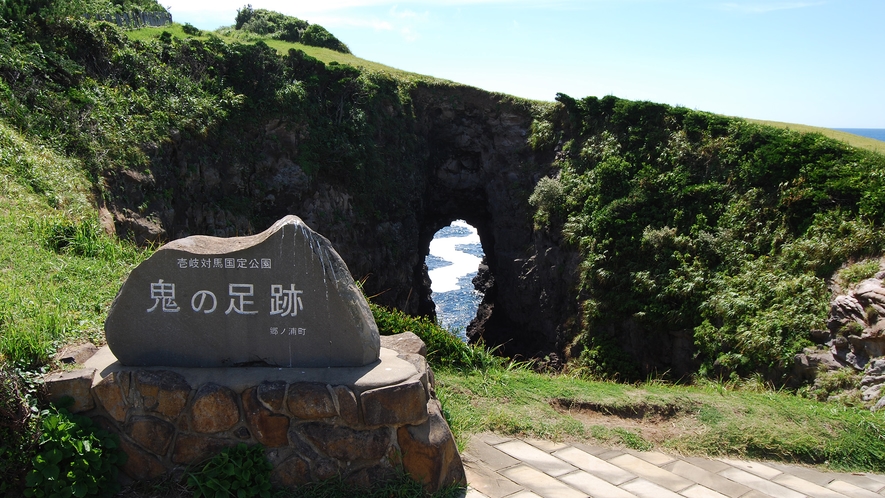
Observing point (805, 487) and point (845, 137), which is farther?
point (845, 137)

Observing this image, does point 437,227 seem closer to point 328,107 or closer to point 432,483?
point 328,107

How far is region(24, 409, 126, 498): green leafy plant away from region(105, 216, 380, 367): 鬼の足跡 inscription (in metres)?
0.52

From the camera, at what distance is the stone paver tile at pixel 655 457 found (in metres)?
4.97

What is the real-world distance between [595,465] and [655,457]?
62 cm

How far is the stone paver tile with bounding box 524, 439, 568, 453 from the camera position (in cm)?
505

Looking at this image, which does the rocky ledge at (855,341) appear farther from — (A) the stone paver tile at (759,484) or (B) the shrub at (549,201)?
(B) the shrub at (549,201)

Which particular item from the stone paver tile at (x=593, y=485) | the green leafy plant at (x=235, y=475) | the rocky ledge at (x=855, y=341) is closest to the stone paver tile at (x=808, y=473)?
the stone paver tile at (x=593, y=485)

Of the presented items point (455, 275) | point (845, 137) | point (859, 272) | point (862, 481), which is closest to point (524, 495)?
point (862, 481)

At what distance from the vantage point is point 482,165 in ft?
73.2

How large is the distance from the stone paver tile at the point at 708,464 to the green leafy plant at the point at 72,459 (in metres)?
4.23

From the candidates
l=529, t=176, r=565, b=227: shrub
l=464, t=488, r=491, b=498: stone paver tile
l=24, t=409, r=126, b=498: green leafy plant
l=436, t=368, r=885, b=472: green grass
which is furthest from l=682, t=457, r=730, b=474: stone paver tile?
l=529, t=176, r=565, b=227: shrub

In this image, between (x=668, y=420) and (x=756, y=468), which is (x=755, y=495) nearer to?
(x=756, y=468)

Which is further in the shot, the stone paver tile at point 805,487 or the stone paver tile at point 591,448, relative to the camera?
the stone paver tile at point 591,448

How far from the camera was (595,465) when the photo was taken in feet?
15.7
